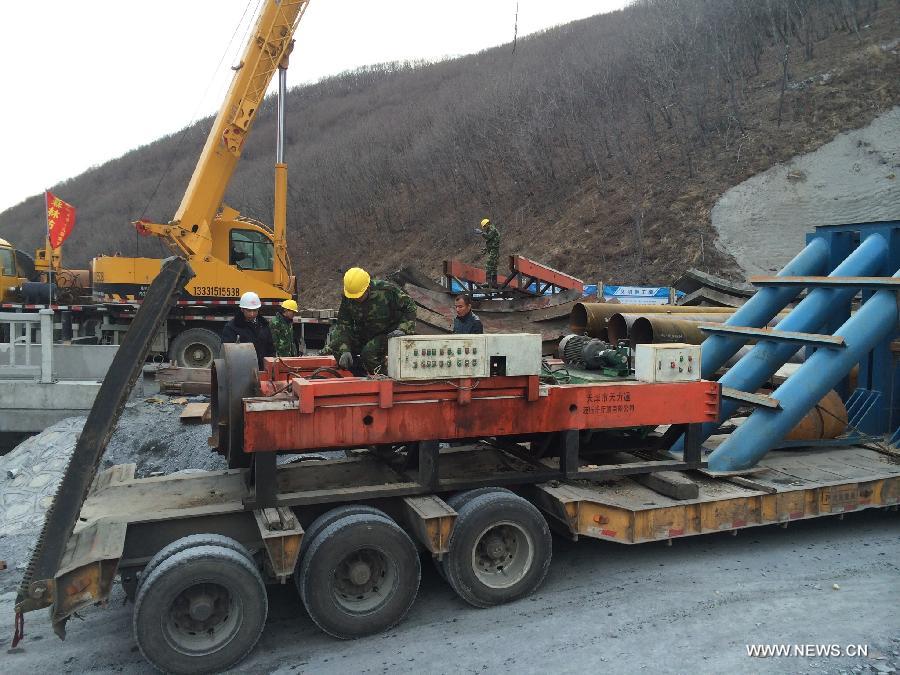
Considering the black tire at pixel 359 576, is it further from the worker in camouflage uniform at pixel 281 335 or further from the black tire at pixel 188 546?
the worker in camouflage uniform at pixel 281 335

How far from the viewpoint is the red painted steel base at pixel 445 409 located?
4.42 metres

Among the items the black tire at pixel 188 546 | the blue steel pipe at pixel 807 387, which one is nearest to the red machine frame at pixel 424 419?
the black tire at pixel 188 546

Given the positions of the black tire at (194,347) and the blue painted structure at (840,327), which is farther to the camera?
the black tire at (194,347)

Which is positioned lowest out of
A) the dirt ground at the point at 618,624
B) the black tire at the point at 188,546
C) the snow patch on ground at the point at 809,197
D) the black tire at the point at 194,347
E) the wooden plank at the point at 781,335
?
the dirt ground at the point at 618,624

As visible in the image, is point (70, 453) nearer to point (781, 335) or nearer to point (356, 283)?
point (356, 283)

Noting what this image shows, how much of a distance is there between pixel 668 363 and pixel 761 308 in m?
2.51

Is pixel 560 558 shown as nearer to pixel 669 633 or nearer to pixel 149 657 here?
pixel 669 633

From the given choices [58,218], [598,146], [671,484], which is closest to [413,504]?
[671,484]

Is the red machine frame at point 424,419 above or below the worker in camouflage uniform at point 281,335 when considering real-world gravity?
below

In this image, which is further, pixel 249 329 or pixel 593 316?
pixel 593 316

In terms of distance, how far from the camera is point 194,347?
13.5 meters

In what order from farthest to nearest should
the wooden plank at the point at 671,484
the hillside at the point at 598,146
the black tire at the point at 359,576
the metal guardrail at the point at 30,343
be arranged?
the hillside at the point at 598,146 → the metal guardrail at the point at 30,343 → the wooden plank at the point at 671,484 → the black tire at the point at 359,576

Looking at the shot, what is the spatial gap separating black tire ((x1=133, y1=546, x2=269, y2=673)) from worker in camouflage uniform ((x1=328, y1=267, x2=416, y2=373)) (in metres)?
1.94

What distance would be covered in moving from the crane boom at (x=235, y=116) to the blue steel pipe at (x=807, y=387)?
11.5 meters
